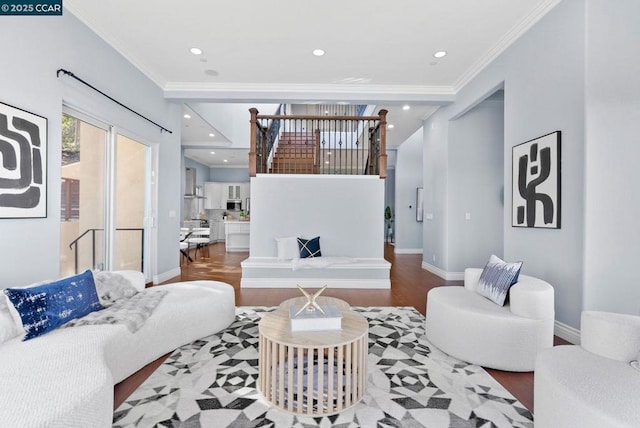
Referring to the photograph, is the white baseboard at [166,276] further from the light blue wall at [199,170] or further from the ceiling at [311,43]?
the light blue wall at [199,170]

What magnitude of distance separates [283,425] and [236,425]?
0.26 meters

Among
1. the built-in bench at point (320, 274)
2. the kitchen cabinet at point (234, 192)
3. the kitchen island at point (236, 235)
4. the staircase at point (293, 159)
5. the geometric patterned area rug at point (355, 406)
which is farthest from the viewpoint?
the kitchen cabinet at point (234, 192)

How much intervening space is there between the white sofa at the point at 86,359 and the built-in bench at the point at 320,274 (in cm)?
170

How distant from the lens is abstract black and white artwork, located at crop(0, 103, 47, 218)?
235 cm

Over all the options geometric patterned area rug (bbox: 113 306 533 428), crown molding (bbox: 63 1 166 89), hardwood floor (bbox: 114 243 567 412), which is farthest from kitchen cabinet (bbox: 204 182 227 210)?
geometric patterned area rug (bbox: 113 306 533 428)

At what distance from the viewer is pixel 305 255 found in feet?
15.6

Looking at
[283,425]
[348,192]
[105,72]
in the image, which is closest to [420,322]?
[283,425]

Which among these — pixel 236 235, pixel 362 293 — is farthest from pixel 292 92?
pixel 236 235

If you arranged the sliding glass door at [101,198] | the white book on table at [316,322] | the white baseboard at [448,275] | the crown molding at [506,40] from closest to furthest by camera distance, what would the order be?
the white book on table at [316,322]
the crown molding at [506,40]
the sliding glass door at [101,198]
the white baseboard at [448,275]

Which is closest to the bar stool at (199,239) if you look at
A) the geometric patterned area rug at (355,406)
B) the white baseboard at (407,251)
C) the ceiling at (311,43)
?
the ceiling at (311,43)

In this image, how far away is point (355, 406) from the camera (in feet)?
5.84

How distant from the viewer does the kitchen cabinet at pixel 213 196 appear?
1046cm

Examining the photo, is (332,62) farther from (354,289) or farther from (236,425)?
(236,425)

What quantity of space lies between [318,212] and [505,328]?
334 cm
